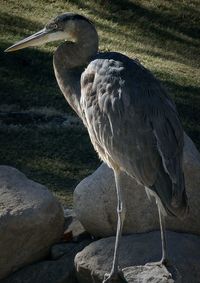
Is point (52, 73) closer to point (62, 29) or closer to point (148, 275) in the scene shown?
point (62, 29)

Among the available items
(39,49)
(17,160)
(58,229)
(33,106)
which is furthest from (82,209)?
(39,49)

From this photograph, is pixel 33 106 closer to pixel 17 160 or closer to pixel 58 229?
pixel 17 160

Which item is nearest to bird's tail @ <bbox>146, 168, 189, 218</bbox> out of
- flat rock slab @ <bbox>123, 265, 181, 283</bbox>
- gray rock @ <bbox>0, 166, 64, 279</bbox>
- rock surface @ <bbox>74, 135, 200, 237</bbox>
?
flat rock slab @ <bbox>123, 265, 181, 283</bbox>

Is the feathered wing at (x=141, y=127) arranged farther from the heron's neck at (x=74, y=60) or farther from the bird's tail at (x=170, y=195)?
the heron's neck at (x=74, y=60)

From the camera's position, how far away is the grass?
9.79 metres

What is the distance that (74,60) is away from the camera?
7223 millimetres

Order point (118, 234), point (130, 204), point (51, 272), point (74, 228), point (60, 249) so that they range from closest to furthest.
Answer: point (118, 234) → point (130, 204) → point (51, 272) → point (60, 249) → point (74, 228)

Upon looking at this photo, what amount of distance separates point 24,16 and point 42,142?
15.8 feet

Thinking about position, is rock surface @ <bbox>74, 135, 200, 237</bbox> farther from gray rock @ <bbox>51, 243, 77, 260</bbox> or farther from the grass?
the grass

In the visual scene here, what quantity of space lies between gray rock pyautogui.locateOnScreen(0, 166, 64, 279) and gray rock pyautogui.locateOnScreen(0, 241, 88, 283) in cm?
6

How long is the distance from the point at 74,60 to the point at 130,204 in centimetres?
129

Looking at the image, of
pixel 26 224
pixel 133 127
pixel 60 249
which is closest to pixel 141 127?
pixel 133 127

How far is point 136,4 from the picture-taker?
15.6 meters

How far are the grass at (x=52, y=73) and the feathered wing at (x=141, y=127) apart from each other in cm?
223
